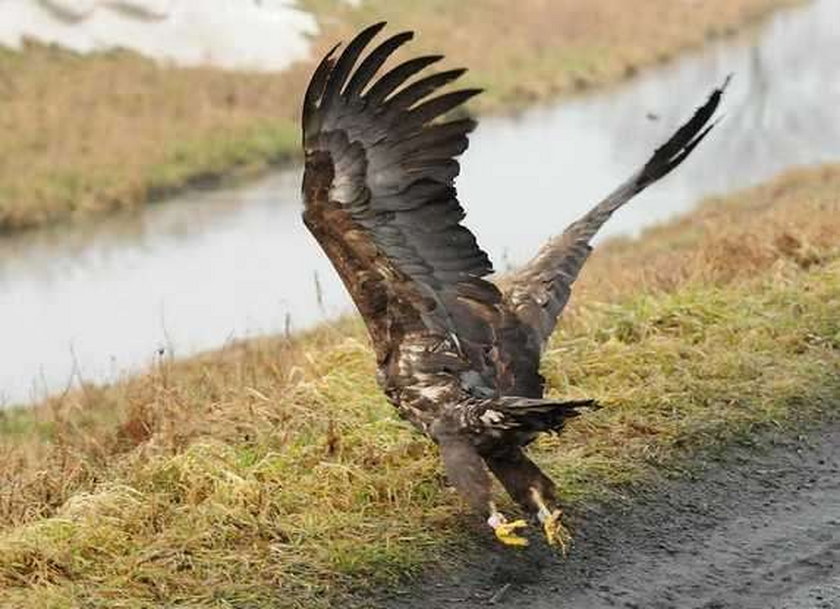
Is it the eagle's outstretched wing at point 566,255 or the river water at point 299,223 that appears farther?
the river water at point 299,223

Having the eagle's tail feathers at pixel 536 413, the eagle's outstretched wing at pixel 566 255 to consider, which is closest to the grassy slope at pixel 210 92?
the eagle's outstretched wing at pixel 566 255

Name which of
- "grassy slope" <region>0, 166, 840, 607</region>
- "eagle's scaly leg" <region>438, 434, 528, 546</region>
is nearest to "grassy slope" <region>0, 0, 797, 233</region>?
"grassy slope" <region>0, 166, 840, 607</region>

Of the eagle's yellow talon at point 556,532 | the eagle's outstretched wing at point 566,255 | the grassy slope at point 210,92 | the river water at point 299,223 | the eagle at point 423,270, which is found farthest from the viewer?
the grassy slope at point 210,92

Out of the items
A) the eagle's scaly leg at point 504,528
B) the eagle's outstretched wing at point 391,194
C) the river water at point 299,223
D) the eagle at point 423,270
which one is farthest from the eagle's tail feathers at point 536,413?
the river water at point 299,223

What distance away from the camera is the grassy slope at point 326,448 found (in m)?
5.27

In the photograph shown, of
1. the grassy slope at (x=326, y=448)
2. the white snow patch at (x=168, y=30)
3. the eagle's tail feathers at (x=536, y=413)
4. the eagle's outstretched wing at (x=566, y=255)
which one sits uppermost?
the white snow patch at (x=168, y=30)

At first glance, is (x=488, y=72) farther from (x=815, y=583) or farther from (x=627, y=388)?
(x=815, y=583)

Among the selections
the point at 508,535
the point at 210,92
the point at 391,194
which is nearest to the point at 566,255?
the point at 391,194

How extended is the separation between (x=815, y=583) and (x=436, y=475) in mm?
1570

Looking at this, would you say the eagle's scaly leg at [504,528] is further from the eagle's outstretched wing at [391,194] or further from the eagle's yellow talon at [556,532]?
the eagle's outstretched wing at [391,194]

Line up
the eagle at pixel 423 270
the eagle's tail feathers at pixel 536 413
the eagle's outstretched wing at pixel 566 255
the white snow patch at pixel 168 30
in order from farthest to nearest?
the white snow patch at pixel 168 30 < the eagle's outstretched wing at pixel 566 255 < the eagle at pixel 423 270 < the eagle's tail feathers at pixel 536 413

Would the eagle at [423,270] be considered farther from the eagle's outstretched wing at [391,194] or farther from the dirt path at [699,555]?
the dirt path at [699,555]

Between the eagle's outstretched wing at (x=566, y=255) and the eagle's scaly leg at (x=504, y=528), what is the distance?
0.96m

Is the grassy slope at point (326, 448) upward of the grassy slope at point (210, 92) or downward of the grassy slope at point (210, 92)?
downward
